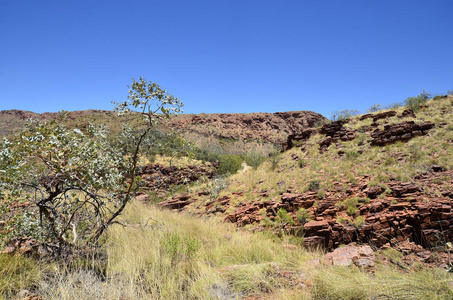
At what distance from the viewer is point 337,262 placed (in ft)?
12.4

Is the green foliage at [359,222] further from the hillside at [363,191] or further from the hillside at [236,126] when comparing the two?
the hillside at [236,126]

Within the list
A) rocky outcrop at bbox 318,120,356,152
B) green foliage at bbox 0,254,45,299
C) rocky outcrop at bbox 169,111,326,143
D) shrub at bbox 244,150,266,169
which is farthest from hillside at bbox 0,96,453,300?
rocky outcrop at bbox 169,111,326,143

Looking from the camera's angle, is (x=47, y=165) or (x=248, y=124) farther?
(x=248, y=124)

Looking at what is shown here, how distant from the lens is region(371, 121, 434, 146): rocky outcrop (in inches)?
461

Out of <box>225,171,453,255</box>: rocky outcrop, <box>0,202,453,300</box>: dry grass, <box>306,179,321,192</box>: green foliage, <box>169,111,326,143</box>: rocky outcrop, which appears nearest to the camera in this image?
<box>0,202,453,300</box>: dry grass

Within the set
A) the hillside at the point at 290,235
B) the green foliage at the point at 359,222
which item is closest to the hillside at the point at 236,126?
the hillside at the point at 290,235

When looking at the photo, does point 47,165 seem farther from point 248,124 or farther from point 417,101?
point 248,124

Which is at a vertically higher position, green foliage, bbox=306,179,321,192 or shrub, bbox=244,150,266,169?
shrub, bbox=244,150,266,169

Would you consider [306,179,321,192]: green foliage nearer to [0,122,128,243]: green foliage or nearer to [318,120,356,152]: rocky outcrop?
[318,120,356,152]: rocky outcrop

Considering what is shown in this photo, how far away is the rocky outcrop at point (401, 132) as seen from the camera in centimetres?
1171

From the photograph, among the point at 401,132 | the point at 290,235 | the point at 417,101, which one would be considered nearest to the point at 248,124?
the point at 417,101

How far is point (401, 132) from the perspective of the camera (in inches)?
482

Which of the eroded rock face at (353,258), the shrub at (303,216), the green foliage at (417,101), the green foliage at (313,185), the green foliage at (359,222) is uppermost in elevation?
the green foliage at (417,101)

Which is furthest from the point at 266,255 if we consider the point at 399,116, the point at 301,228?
the point at 399,116
